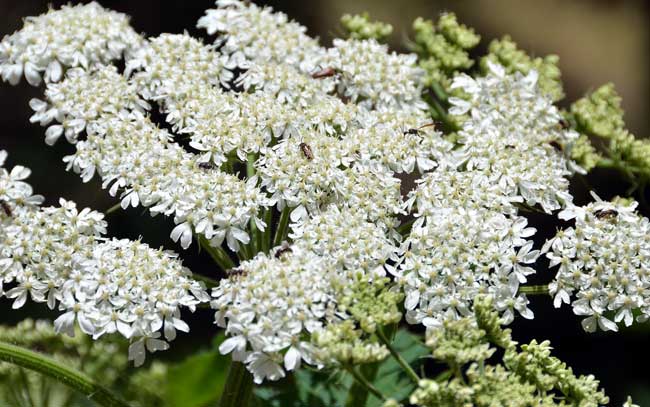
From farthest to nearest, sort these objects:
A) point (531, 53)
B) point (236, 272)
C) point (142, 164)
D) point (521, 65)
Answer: point (531, 53), point (521, 65), point (142, 164), point (236, 272)

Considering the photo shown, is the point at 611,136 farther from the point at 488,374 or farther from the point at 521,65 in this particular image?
the point at 488,374

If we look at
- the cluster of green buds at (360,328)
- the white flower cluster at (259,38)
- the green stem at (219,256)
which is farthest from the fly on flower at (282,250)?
the white flower cluster at (259,38)

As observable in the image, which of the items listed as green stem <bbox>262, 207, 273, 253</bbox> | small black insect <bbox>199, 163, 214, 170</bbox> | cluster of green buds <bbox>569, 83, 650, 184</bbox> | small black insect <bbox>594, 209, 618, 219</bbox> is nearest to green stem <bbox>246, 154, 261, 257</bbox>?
green stem <bbox>262, 207, 273, 253</bbox>

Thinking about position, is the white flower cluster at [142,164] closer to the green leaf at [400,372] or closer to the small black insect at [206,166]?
the small black insect at [206,166]

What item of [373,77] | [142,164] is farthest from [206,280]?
[373,77]

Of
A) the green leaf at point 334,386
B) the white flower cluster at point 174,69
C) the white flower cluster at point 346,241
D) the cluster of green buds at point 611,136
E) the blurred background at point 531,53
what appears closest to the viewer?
the white flower cluster at point 346,241

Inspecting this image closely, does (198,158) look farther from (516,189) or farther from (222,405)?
(516,189)
